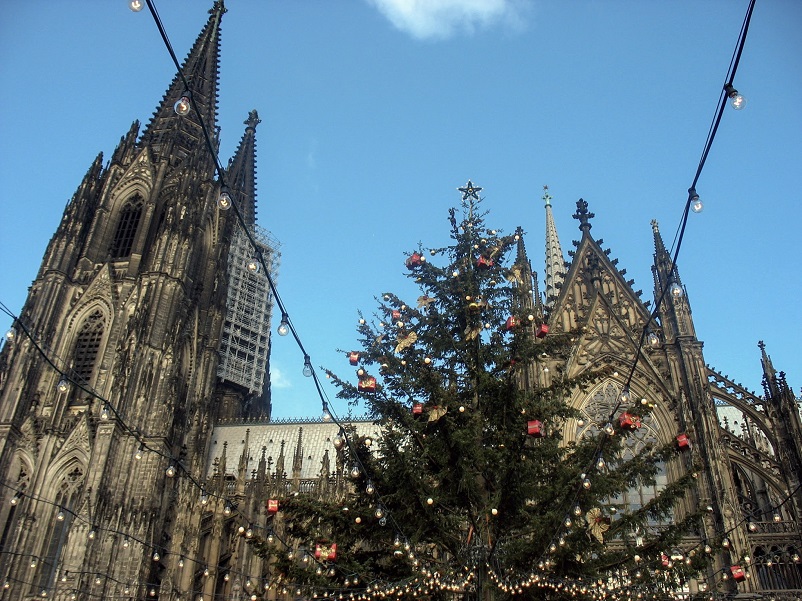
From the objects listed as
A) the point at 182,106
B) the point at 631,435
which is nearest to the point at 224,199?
the point at 182,106

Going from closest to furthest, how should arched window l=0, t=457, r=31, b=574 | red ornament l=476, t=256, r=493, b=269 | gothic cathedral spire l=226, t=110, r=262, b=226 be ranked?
red ornament l=476, t=256, r=493, b=269 < arched window l=0, t=457, r=31, b=574 < gothic cathedral spire l=226, t=110, r=262, b=226

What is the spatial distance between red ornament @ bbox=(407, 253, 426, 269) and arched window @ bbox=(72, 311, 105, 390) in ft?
75.2

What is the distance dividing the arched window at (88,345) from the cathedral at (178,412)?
10 centimetres

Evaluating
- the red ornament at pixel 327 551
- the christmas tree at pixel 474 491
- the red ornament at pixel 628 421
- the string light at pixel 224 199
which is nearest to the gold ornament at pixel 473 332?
the christmas tree at pixel 474 491

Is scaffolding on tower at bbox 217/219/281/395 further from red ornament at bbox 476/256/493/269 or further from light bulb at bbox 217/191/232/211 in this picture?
light bulb at bbox 217/191/232/211

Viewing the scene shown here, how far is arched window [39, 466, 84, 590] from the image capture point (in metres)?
29.7

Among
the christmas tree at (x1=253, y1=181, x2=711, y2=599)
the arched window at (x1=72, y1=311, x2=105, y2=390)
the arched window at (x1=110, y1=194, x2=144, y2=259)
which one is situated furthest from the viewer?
the arched window at (x1=110, y1=194, x2=144, y2=259)

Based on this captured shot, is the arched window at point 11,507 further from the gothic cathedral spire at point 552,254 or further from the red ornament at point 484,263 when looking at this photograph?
the gothic cathedral spire at point 552,254

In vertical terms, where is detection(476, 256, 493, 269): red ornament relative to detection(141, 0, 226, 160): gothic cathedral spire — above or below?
below

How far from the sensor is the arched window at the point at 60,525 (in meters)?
29.7

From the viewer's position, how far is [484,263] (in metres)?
17.5

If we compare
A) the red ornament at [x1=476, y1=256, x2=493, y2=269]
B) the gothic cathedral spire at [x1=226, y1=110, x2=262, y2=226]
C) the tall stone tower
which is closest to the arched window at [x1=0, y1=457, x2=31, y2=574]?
the tall stone tower

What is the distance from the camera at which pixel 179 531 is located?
3181 centimetres

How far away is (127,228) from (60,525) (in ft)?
56.9
